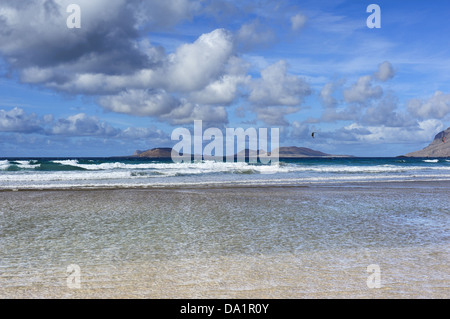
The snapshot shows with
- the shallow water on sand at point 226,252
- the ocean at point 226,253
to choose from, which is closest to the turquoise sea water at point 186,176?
the shallow water on sand at point 226,252

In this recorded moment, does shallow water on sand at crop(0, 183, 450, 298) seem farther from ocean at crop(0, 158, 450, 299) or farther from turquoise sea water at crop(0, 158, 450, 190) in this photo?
turquoise sea water at crop(0, 158, 450, 190)

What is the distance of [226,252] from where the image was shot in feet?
21.7

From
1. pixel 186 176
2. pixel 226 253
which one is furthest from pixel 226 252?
pixel 186 176

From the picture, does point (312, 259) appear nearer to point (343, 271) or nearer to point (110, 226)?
point (343, 271)

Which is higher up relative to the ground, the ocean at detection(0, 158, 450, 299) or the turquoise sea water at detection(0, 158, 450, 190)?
the ocean at detection(0, 158, 450, 299)

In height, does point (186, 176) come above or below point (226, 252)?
below

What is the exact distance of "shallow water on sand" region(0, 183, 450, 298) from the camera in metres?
4.69

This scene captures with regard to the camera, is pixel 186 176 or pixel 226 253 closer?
pixel 226 253

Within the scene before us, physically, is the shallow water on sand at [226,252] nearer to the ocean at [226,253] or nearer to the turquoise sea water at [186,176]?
the ocean at [226,253]

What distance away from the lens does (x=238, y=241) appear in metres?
7.51

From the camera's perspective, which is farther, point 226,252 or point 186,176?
point 186,176

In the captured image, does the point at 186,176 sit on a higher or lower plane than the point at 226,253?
lower

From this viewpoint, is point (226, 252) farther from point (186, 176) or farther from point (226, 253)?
point (186, 176)

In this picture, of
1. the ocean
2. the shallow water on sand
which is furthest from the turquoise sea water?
the ocean
